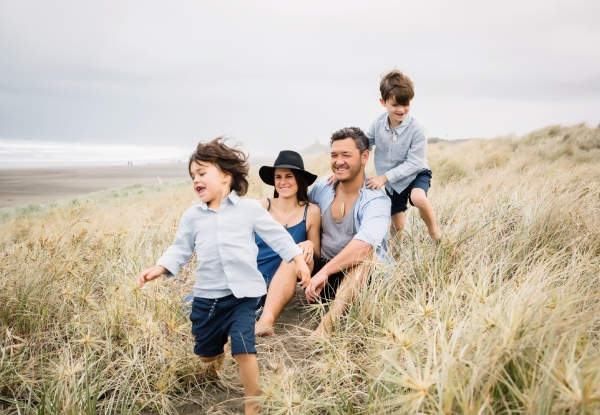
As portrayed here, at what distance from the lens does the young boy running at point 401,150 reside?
4.06 m

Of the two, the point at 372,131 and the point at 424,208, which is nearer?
the point at 424,208

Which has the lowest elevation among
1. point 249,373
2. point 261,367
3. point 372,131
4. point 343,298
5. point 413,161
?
point 261,367

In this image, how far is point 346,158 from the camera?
3820 mm

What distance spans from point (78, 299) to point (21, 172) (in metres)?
28.5

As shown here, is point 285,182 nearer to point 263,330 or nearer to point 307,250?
point 307,250

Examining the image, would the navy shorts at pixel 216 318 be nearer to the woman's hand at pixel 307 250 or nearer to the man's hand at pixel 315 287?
the man's hand at pixel 315 287

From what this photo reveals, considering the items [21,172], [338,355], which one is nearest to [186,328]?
[338,355]

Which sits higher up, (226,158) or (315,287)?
(226,158)

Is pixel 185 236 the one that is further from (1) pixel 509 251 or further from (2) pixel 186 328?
(1) pixel 509 251

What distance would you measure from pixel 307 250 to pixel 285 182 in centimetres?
71

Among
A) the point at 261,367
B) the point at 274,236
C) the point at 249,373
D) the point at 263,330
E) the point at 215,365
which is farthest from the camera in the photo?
the point at 263,330

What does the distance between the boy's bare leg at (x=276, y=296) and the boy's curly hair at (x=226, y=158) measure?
1119mm

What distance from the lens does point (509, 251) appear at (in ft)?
11.7

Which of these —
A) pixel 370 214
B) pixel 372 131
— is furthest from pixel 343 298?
pixel 372 131
